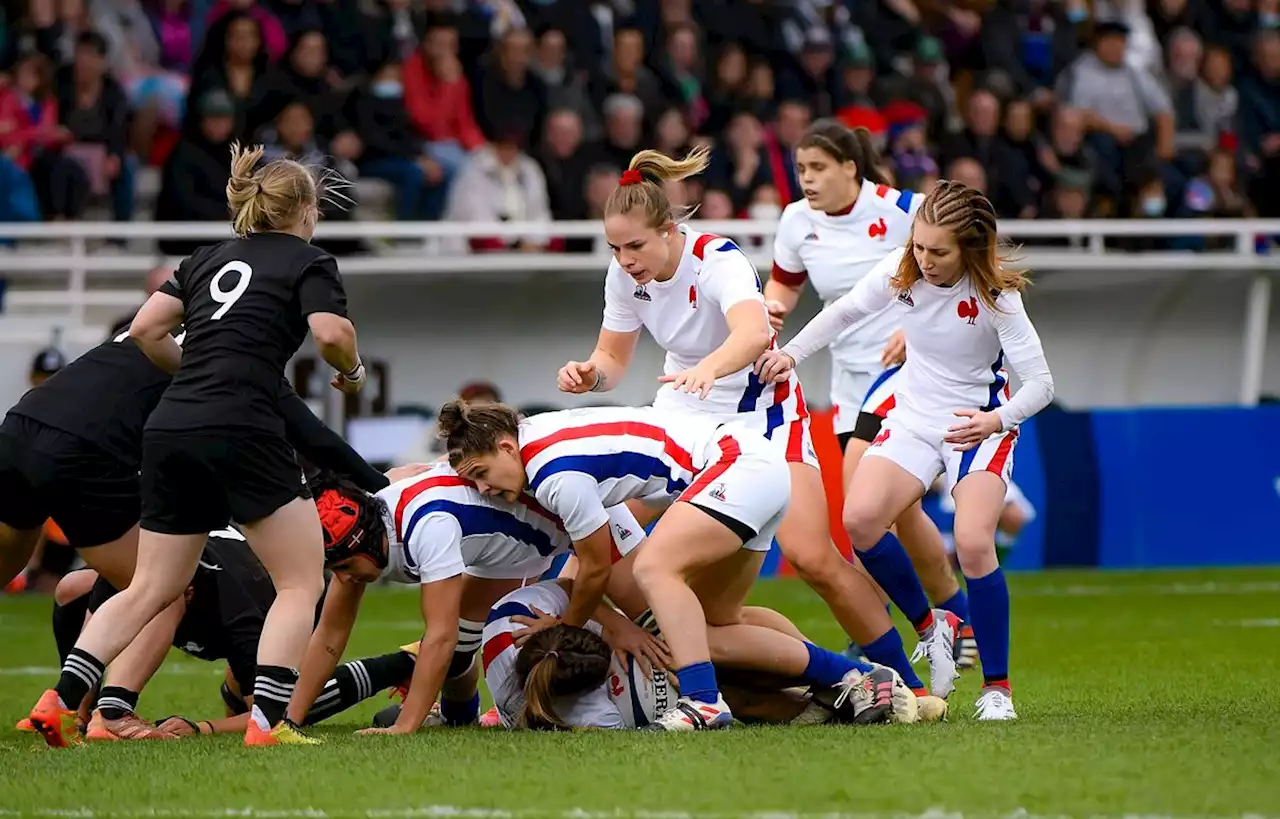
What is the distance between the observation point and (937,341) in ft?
24.5

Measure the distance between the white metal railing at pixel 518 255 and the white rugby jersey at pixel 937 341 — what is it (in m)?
6.40

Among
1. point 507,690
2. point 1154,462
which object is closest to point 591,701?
point 507,690

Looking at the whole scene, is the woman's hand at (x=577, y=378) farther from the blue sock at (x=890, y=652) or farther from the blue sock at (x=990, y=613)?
the blue sock at (x=990, y=613)

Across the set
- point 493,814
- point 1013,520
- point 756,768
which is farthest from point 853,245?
point 1013,520

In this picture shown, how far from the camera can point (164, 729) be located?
276 inches

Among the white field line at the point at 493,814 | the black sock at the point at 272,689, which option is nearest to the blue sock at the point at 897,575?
the black sock at the point at 272,689

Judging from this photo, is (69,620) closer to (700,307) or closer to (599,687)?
(599,687)

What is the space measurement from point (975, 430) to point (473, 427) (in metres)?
1.80

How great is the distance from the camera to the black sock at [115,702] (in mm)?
7035

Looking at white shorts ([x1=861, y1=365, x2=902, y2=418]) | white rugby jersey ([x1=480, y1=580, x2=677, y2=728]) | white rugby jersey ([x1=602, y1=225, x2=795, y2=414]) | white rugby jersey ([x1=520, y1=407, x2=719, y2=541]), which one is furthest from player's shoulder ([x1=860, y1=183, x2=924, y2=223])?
white rugby jersey ([x1=480, y1=580, x2=677, y2=728])

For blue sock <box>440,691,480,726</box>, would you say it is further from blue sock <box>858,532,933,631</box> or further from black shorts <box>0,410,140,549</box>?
blue sock <box>858,532,933,631</box>

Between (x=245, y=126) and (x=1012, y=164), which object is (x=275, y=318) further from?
(x=1012, y=164)

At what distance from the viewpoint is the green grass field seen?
498 cm

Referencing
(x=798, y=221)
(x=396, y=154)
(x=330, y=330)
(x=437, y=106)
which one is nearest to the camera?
(x=330, y=330)
